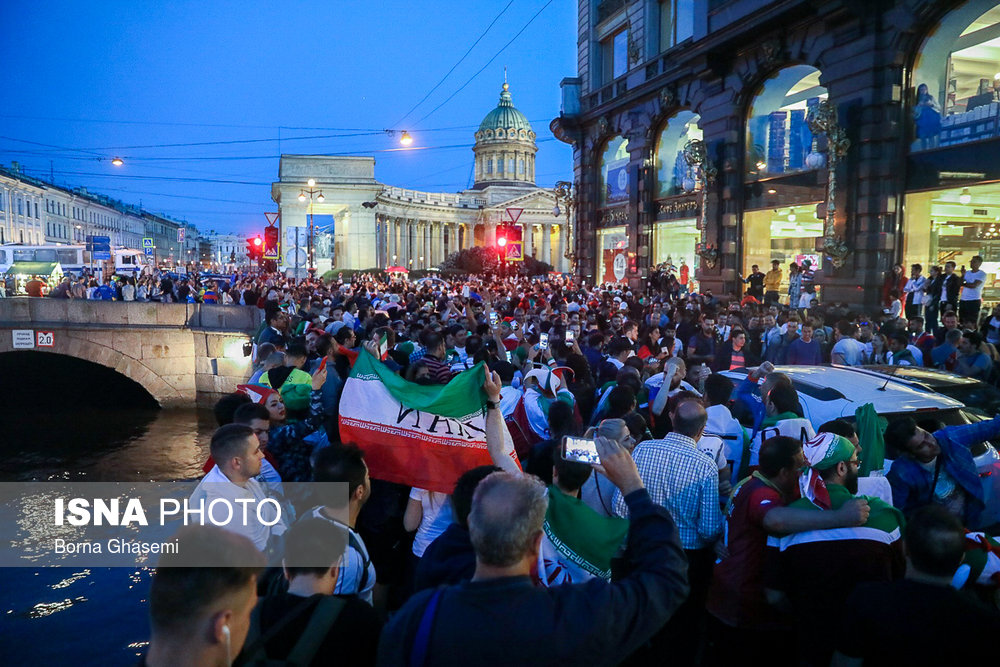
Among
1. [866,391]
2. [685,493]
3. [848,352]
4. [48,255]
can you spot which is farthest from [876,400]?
[48,255]

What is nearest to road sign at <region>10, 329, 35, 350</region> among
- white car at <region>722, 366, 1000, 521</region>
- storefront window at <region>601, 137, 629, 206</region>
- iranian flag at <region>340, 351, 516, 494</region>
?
iranian flag at <region>340, 351, 516, 494</region>

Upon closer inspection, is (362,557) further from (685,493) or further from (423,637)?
(685,493)

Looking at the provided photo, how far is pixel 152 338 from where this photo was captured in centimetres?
1994

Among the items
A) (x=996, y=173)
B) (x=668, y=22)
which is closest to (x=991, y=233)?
(x=996, y=173)

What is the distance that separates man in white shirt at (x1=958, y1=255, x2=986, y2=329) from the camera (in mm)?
12703

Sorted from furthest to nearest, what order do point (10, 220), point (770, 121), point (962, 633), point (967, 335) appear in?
point (10, 220) → point (770, 121) → point (967, 335) → point (962, 633)

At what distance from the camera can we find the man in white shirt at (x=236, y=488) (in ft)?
12.1

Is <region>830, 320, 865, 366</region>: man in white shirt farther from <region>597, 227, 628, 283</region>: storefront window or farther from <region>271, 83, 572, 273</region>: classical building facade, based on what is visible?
<region>271, 83, 572, 273</region>: classical building facade

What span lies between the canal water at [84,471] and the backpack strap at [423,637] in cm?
505

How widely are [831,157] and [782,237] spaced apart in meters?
3.89

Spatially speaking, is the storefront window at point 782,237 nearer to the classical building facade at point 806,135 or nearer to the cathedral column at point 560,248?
the classical building facade at point 806,135

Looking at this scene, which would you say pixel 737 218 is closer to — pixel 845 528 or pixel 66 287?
pixel 845 528

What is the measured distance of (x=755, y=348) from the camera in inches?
495

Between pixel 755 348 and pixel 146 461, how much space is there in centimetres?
1310
